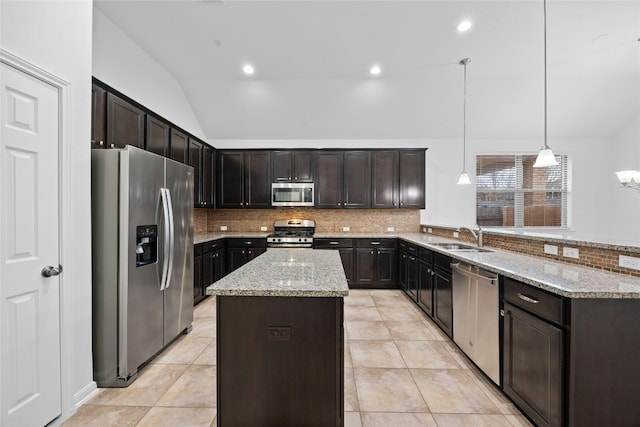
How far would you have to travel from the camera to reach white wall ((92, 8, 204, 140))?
9.89 feet

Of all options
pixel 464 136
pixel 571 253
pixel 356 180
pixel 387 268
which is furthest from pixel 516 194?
pixel 571 253

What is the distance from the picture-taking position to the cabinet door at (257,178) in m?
5.47

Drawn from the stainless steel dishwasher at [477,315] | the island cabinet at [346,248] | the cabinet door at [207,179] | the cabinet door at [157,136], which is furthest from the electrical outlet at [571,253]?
the cabinet door at [207,179]

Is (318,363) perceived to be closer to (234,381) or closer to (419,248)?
(234,381)

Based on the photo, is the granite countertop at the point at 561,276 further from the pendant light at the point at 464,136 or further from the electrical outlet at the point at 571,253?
the pendant light at the point at 464,136

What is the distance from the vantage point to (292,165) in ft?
17.9

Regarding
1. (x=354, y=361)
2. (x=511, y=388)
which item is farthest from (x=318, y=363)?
(x=511, y=388)

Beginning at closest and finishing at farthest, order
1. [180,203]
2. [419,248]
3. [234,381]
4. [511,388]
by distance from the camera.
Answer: [234,381], [511,388], [180,203], [419,248]

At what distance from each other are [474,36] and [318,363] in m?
3.89

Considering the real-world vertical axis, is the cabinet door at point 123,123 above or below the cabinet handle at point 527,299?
above

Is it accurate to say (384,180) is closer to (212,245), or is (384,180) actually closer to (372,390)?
(212,245)

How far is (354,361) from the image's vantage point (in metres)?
2.67

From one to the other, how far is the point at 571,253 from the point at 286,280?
89.4 inches

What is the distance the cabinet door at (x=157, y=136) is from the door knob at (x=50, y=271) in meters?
1.68
